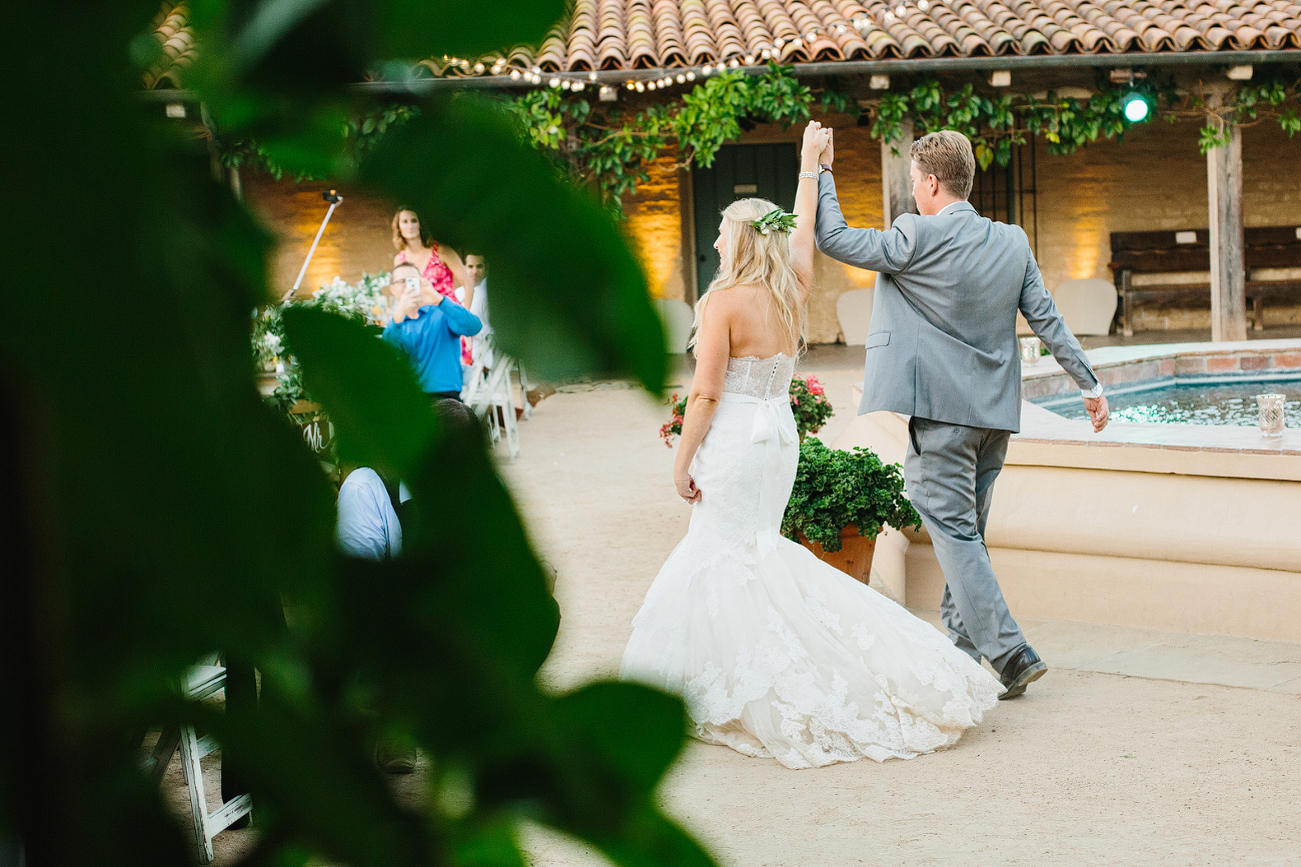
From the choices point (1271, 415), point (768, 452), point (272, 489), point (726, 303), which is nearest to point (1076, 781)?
point (768, 452)

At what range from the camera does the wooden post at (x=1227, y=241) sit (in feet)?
38.0

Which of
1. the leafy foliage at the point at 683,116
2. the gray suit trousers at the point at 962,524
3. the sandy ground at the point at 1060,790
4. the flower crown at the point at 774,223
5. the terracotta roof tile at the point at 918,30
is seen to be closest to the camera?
the sandy ground at the point at 1060,790

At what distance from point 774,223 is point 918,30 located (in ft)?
28.8

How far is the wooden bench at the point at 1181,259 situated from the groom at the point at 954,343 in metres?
12.0

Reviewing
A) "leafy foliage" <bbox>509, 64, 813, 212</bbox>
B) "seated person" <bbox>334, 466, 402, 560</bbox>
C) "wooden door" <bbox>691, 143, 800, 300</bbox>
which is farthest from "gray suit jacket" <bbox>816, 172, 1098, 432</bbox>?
"wooden door" <bbox>691, 143, 800, 300</bbox>

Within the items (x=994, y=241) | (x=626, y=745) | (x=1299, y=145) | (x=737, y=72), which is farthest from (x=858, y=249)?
(x=1299, y=145)

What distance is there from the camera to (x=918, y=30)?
11.6 metres

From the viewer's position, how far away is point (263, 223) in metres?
0.24

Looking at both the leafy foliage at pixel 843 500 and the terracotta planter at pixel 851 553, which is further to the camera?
the terracotta planter at pixel 851 553

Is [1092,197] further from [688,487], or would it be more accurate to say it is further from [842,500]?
[688,487]

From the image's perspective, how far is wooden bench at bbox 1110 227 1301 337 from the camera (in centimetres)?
1482

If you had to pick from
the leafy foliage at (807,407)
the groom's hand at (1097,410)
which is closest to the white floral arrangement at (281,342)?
the groom's hand at (1097,410)

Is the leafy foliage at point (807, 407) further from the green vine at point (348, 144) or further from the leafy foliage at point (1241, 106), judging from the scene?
the leafy foliage at point (1241, 106)

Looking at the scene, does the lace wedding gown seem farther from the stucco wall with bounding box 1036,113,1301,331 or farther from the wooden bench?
the stucco wall with bounding box 1036,113,1301,331
